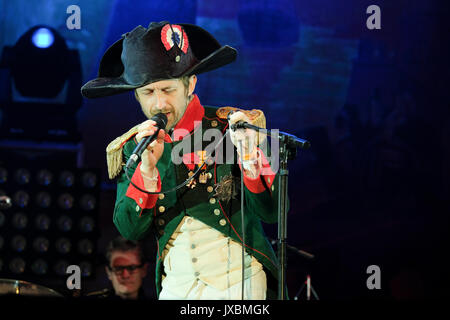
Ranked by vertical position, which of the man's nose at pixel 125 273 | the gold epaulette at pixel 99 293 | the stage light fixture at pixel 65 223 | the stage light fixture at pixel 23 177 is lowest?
the gold epaulette at pixel 99 293

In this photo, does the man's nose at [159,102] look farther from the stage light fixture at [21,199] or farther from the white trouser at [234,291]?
the stage light fixture at [21,199]

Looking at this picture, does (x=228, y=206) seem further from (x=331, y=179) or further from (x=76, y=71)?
(x=76, y=71)

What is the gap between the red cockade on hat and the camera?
9.25 feet

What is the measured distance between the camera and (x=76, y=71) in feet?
15.3

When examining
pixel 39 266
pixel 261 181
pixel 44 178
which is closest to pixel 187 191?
pixel 261 181

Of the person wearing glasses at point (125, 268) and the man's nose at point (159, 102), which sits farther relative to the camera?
the person wearing glasses at point (125, 268)

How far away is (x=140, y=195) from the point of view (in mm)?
2738

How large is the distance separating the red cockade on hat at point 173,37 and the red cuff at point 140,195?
1.95ft

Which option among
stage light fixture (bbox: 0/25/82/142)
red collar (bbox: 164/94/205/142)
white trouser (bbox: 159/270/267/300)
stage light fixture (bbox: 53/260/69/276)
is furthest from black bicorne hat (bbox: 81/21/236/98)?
stage light fixture (bbox: 53/260/69/276)

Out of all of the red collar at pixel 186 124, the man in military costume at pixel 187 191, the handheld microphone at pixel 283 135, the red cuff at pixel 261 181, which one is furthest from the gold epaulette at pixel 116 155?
the handheld microphone at pixel 283 135

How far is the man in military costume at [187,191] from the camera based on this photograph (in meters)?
2.73

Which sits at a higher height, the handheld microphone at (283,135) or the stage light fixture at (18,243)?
the handheld microphone at (283,135)

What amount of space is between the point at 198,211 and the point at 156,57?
0.75 metres
